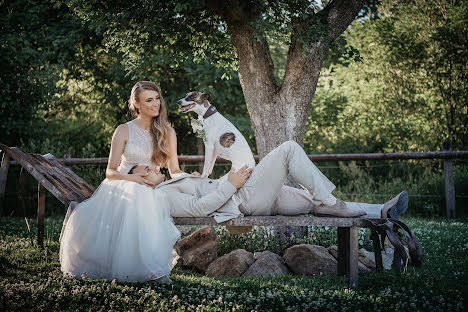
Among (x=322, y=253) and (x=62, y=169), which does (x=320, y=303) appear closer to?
(x=322, y=253)

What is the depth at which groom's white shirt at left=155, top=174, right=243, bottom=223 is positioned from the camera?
15.3 feet

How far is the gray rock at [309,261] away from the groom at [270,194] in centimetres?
83

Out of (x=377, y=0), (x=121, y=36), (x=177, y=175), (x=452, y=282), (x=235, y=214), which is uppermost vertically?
(x=377, y=0)

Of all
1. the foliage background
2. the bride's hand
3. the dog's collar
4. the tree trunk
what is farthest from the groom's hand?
the foliage background

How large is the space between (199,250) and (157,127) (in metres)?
1.52

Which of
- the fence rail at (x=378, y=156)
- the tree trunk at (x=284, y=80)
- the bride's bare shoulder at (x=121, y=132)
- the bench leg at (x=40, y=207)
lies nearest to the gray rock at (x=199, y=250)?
the tree trunk at (x=284, y=80)

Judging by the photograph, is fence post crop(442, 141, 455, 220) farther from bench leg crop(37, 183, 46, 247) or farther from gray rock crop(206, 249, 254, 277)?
bench leg crop(37, 183, 46, 247)

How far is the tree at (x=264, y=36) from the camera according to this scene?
6.18 m

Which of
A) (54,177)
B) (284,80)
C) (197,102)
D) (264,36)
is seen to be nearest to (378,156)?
(284,80)

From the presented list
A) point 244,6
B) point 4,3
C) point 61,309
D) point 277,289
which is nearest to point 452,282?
point 277,289

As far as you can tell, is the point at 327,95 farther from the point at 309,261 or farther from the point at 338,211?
the point at 338,211

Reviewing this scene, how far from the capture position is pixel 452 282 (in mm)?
4699

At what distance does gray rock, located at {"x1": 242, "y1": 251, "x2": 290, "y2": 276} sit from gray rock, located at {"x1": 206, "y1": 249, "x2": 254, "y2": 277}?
90 mm

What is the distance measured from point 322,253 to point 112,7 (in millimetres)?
4067
